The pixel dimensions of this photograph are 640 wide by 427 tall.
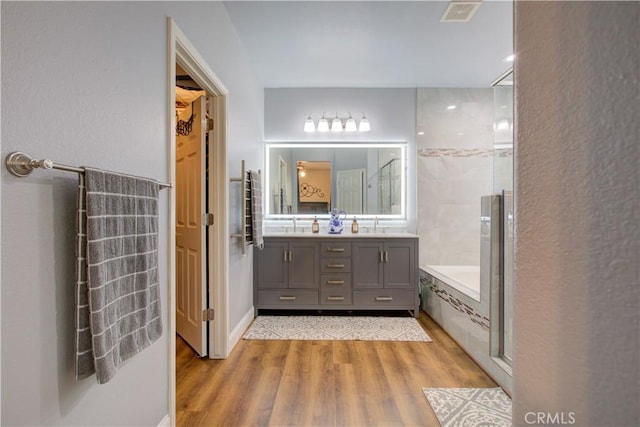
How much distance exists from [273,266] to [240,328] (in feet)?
2.29

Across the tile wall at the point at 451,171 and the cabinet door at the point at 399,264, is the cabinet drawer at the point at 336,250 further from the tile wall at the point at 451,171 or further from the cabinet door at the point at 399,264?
the tile wall at the point at 451,171

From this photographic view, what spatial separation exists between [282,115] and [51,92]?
9.65 feet

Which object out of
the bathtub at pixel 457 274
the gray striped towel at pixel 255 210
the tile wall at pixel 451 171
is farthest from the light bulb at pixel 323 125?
the bathtub at pixel 457 274

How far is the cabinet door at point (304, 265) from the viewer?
3100mm

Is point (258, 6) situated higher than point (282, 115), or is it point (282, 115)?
point (258, 6)

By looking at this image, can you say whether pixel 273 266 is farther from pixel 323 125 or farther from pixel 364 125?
pixel 364 125

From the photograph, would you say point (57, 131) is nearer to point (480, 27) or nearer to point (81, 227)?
point (81, 227)

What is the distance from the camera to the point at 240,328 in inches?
102

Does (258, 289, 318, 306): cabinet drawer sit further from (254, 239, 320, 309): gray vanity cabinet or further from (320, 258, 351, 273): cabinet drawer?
(320, 258, 351, 273): cabinet drawer

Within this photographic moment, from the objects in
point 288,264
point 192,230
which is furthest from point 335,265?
point 192,230

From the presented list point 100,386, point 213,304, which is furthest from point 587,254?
point 213,304

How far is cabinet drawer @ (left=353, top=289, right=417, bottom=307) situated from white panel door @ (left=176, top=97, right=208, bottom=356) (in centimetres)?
152

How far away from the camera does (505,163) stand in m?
2.05

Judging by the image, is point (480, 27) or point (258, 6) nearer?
point (258, 6)
